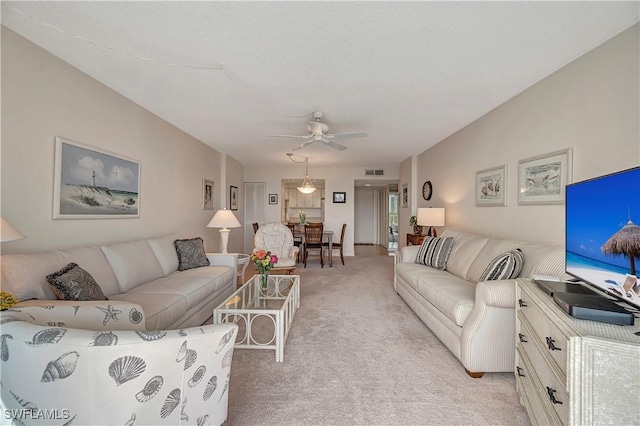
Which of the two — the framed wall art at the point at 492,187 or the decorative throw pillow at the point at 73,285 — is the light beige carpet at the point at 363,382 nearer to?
the decorative throw pillow at the point at 73,285

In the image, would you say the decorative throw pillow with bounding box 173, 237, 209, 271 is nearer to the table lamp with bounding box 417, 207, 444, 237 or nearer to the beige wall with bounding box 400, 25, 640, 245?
the table lamp with bounding box 417, 207, 444, 237

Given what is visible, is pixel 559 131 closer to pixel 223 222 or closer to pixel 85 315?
pixel 85 315

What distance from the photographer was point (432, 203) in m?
5.06

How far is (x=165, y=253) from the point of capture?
Result: 3070mm

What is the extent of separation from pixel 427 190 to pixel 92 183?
514cm

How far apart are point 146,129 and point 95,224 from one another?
134cm

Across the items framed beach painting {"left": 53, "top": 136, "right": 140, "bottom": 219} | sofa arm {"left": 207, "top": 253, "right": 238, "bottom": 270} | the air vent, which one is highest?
the air vent

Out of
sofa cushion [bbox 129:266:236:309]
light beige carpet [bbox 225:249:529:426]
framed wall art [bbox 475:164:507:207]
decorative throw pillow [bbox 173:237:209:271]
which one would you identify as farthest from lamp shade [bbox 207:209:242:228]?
framed wall art [bbox 475:164:507:207]

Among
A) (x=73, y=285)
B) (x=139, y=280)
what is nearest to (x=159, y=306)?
(x=73, y=285)

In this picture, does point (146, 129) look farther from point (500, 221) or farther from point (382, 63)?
point (500, 221)

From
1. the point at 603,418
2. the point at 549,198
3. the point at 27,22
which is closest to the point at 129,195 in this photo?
the point at 27,22

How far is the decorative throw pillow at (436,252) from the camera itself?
3275 millimetres

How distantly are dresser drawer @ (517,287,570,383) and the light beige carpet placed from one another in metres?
0.64

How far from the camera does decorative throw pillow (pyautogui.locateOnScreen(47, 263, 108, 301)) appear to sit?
1.71 metres
